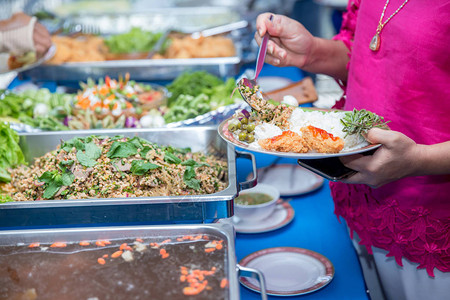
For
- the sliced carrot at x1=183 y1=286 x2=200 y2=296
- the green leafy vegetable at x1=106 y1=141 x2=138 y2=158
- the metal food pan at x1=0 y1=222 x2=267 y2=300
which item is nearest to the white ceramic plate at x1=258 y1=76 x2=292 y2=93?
the green leafy vegetable at x1=106 y1=141 x2=138 y2=158

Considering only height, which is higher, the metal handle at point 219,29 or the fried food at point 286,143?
the fried food at point 286,143

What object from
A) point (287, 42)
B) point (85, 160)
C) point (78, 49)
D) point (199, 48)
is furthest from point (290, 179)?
point (78, 49)

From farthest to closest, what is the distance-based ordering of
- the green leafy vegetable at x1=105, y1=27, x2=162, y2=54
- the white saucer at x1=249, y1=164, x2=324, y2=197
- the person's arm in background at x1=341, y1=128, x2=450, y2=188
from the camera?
1. the green leafy vegetable at x1=105, y1=27, x2=162, y2=54
2. the white saucer at x1=249, y1=164, x2=324, y2=197
3. the person's arm in background at x1=341, y1=128, x2=450, y2=188

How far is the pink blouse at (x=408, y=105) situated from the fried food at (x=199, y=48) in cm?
218

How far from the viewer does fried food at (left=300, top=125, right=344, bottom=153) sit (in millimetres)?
1293

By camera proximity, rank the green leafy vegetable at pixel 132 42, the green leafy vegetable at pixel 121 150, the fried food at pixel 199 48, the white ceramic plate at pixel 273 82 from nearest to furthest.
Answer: the green leafy vegetable at pixel 121 150, the white ceramic plate at pixel 273 82, the fried food at pixel 199 48, the green leafy vegetable at pixel 132 42

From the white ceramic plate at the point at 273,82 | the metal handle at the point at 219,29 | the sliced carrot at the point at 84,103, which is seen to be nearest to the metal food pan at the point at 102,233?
the sliced carrot at the point at 84,103

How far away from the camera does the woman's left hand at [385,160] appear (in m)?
1.29

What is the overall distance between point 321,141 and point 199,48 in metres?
2.71

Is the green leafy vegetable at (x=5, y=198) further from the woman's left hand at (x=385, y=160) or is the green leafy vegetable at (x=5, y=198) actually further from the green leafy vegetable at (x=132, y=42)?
the green leafy vegetable at (x=132, y=42)

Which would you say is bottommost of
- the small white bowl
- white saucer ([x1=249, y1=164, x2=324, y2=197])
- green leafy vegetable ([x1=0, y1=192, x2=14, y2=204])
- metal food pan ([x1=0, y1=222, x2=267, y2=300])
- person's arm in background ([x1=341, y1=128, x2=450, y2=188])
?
white saucer ([x1=249, y1=164, x2=324, y2=197])

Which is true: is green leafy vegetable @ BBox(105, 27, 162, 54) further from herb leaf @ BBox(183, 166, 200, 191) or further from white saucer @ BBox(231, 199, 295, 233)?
herb leaf @ BBox(183, 166, 200, 191)

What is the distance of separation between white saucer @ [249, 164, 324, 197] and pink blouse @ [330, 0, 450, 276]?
1.63 ft

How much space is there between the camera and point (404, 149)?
1.31 meters
